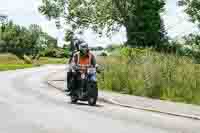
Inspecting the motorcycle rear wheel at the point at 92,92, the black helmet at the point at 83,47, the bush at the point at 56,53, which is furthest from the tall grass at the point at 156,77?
the bush at the point at 56,53

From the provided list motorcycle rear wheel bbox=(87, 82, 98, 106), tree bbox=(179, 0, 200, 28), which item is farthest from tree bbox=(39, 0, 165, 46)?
motorcycle rear wheel bbox=(87, 82, 98, 106)

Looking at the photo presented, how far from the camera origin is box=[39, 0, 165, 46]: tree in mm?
63438

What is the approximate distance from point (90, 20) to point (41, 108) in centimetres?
4596

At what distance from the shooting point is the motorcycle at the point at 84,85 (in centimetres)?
2066

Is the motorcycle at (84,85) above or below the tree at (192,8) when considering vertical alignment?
below

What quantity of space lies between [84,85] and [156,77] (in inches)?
181

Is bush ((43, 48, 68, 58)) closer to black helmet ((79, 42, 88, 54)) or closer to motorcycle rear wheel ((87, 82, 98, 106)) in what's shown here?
black helmet ((79, 42, 88, 54))

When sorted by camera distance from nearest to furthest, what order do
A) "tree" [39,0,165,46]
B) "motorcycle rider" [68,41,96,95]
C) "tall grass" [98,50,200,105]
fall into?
"motorcycle rider" [68,41,96,95]
"tall grass" [98,50,200,105]
"tree" [39,0,165,46]

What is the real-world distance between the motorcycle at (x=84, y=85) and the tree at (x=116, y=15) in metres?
41.3

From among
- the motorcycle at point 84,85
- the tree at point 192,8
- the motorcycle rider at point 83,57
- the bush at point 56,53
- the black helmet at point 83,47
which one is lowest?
the bush at point 56,53

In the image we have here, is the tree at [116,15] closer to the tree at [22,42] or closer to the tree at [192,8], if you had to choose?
the tree at [192,8]

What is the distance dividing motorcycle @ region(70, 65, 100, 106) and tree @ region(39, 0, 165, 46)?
136 ft

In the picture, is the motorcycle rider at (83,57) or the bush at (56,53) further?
the bush at (56,53)

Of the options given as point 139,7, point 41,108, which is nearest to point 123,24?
point 139,7
